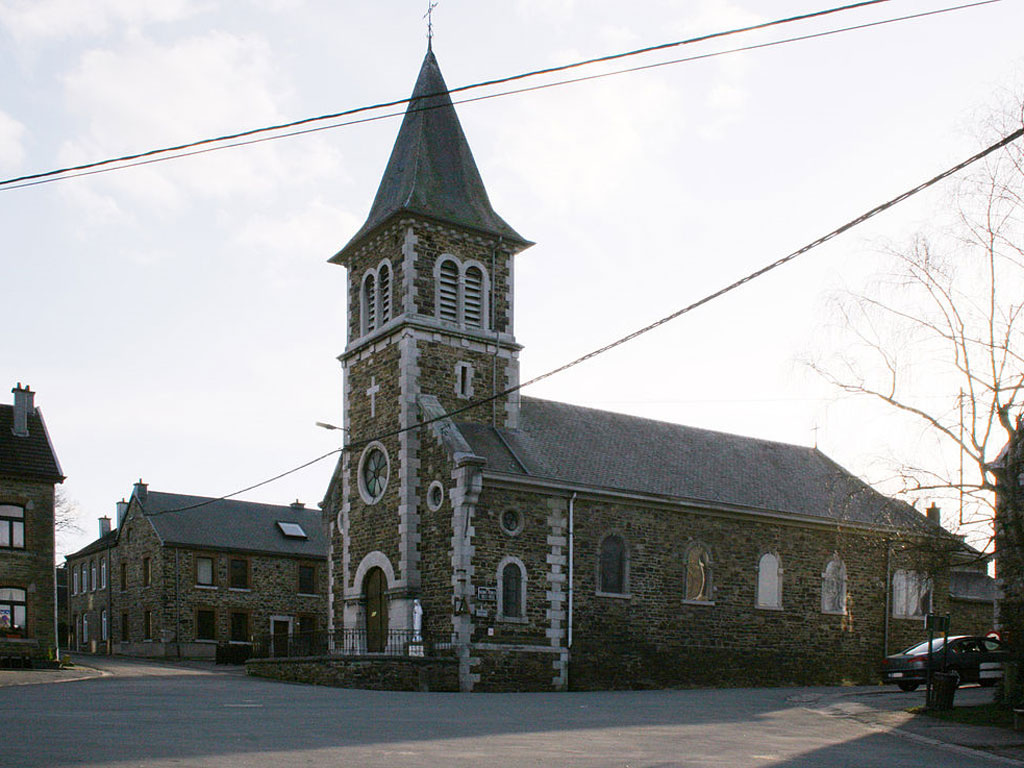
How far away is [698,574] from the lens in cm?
3047

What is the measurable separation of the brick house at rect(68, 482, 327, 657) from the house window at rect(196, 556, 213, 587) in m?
0.04

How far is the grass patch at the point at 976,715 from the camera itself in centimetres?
1822

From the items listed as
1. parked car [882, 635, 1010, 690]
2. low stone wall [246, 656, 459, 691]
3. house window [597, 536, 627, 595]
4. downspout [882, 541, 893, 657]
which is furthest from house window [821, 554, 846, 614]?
low stone wall [246, 656, 459, 691]

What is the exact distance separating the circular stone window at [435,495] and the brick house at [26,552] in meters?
15.4

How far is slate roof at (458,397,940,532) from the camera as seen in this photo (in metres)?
29.1

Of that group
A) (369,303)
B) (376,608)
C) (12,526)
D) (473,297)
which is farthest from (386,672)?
(12,526)

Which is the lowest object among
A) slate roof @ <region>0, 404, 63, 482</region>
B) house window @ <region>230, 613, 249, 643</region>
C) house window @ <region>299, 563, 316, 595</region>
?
house window @ <region>230, 613, 249, 643</region>

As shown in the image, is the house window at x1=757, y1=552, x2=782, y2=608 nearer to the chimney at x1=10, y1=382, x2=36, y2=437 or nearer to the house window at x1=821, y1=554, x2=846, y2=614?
the house window at x1=821, y1=554, x2=846, y2=614

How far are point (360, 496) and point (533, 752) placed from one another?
18.1 metres

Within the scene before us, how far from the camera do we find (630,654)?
28.5m

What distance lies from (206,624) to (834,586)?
2735 cm

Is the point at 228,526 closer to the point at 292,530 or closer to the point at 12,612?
the point at 292,530

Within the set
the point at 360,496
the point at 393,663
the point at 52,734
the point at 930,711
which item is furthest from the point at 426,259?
the point at 52,734

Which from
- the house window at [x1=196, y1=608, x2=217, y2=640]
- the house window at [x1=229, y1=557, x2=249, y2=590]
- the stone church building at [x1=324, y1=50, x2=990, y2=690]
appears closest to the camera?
the stone church building at [x1=324, y1=50, x2=990, y2=690]
